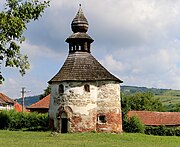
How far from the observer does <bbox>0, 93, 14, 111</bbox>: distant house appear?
77750 mm

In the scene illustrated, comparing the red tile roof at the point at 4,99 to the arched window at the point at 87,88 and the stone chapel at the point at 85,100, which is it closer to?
the stone chapel at the point at 85,100

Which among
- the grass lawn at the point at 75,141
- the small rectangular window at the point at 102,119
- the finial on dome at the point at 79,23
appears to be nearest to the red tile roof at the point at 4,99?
the finial on dome at the point at 79,23

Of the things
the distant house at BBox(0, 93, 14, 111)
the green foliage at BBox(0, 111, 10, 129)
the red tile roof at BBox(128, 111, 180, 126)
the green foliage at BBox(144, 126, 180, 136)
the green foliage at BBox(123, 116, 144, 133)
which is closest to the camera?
the green foliage at BBox(123, 116, 144, 133)

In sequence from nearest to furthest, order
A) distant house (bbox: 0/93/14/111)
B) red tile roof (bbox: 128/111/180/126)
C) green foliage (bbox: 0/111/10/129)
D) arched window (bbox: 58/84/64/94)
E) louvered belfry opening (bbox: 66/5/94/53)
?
arched window (bbox: 58/84/64/94), louvered belfry opening (bbox: 66/5/94/53), green foliage (bbox: 0/111/10/129), red tile roof (bbox: 128/111/180/126), distant house (bbox: 0/93/14/111)

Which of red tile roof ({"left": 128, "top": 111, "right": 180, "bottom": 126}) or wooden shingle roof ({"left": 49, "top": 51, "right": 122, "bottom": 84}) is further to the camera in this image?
red tile roof ({"left": 128, "top": 111, "right": 180, "bottom": 126})

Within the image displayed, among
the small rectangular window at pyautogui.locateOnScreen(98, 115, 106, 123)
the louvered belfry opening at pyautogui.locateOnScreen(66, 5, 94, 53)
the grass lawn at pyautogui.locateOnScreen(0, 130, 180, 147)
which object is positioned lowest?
the grass lawn at pyautogui.locateOnScreen(0, 130, 180, 147)

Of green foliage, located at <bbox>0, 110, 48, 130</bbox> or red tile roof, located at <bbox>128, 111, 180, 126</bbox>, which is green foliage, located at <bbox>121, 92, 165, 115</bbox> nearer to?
red tile roof, located at <bbox>128, 111, 180, 126</bbox>

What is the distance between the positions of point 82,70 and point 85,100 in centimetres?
335

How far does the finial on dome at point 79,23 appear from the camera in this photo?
4538 cm

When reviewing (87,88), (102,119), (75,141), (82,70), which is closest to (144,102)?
(102,119)

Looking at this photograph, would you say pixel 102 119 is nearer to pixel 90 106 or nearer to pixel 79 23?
pixel 90 106

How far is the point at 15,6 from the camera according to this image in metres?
20.7

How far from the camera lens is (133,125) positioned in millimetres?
49719

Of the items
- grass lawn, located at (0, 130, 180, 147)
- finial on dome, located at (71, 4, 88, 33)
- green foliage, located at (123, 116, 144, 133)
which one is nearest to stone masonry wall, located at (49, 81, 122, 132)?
grass lawn, located at (0, 130, 180, 147)
